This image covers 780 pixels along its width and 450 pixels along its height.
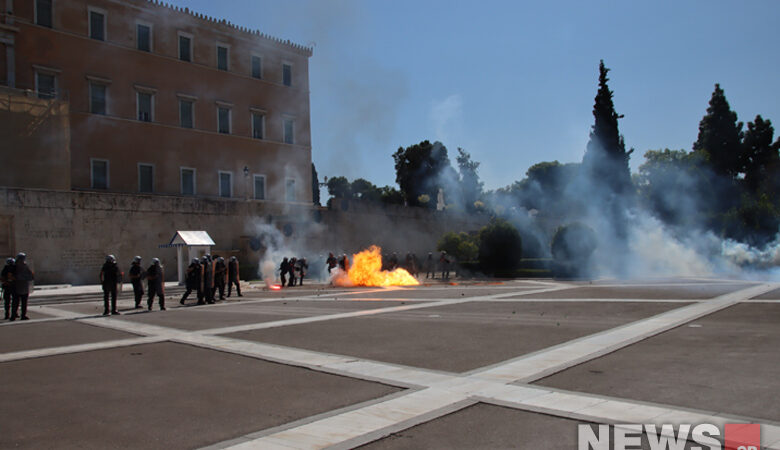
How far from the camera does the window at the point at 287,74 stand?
44.3 m

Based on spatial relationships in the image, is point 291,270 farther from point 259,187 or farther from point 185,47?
point 185,47

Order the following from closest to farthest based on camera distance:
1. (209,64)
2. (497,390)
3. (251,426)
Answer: (251,426)
(497,390)
(209,64)

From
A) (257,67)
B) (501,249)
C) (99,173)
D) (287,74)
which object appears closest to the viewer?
(99,173)

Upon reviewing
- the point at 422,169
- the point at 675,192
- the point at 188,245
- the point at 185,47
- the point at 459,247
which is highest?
the point at 185,47

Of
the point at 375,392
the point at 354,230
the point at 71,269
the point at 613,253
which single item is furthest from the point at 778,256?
the point at 71,269

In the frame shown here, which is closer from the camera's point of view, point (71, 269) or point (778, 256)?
point (71, 269)

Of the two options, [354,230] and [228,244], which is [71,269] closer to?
[228,244]

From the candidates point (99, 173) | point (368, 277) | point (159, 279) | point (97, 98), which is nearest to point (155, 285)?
point (159, 279)

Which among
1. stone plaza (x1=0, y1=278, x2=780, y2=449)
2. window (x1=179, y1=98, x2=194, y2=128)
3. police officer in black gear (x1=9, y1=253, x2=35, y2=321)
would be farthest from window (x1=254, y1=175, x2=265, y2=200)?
stone plaza (x1=0, y1=278, x2=780, y2=449)

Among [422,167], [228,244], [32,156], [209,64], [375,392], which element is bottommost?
[375,392]

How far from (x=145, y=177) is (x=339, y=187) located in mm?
56535

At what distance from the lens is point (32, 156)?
29.1 metres

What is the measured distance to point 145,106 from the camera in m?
36.8

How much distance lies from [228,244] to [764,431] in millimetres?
30939
